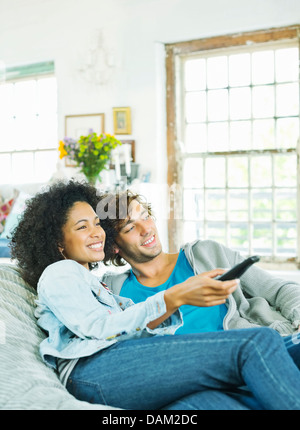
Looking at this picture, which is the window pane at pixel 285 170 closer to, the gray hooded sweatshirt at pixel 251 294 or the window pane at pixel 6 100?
the gray hooded sweatshirt at pixel 251 294

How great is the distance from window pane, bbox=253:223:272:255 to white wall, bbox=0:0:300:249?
1.07 meters

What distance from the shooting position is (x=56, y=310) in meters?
→ 1.46

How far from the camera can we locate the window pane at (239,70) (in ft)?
16.0

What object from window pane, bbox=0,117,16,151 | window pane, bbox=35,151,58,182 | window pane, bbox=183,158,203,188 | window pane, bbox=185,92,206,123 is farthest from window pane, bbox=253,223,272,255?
window pane, bbox=0,117,16,151

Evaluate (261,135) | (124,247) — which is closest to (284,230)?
(261,135)

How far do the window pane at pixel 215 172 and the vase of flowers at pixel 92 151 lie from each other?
1.05 metres

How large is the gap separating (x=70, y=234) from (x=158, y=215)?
132 inches

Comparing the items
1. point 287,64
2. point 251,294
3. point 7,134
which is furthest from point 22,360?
point 7,134

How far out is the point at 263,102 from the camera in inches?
191

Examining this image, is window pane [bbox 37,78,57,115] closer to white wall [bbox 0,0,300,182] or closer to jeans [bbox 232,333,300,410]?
white wall [bbox 0,0,300,182]

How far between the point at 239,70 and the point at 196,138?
0.77 meters

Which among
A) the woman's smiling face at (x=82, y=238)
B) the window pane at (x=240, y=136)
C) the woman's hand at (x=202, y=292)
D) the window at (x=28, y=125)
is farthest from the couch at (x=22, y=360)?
the window at (x=28, y=125)

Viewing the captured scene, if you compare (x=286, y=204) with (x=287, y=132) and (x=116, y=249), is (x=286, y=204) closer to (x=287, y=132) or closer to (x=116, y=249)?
(x=287, y=132)

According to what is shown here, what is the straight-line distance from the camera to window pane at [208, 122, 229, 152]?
5012 millimetres
